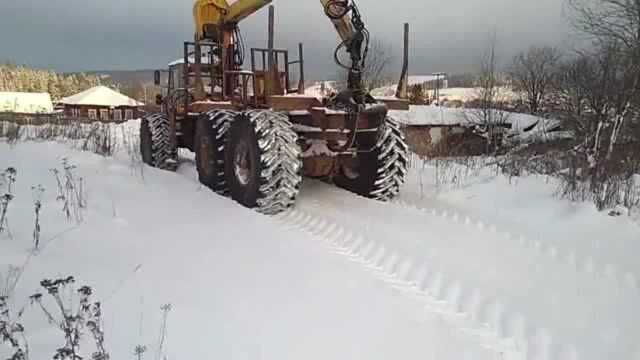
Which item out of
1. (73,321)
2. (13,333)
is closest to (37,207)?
(13,333)

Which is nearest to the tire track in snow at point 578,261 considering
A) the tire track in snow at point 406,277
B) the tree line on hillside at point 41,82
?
the tire track in snow at point 406,277

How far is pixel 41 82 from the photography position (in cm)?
9850

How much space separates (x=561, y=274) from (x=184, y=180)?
18.5 feet

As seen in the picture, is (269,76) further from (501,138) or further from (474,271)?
(501,138)

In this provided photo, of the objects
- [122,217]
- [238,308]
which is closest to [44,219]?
[122,217]

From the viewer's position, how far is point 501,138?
29.4 m

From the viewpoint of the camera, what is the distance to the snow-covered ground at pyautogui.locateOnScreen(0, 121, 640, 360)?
3412 mm

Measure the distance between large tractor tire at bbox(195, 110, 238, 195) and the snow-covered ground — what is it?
1.01 metres

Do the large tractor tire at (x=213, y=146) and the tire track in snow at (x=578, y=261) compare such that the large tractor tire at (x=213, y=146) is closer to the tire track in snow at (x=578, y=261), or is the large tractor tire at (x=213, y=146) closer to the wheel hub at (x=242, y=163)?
the wheel hub at (x=242, y=163)

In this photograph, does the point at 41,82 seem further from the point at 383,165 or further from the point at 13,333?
the point at 13,333

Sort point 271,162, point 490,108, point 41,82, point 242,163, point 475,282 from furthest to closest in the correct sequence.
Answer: point 41,82
point 490,108
point 242,163
point 271,162
point 475,282

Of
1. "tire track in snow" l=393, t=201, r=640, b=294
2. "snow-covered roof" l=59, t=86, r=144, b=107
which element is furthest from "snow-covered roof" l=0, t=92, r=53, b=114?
"tire track in snow" l=393, t=201, r=640, b=294

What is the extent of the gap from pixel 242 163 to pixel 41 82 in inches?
4097

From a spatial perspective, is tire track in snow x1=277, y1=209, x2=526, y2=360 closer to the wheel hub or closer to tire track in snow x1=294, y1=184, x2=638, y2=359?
tire track in snow x1=294, y1=184, x2=638, y2=359
